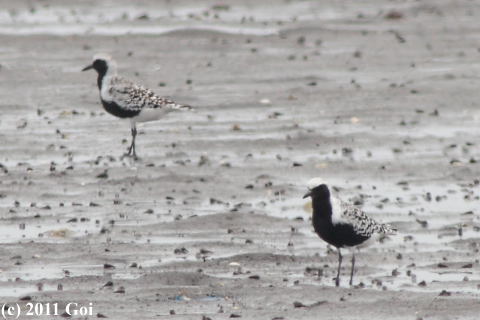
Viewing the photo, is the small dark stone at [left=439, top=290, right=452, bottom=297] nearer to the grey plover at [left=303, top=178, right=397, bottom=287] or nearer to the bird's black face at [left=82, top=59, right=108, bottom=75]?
the grey plover at [left=303, top=178, right=397, bottom=287]

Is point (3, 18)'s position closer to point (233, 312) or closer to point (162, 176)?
point (162, 176)

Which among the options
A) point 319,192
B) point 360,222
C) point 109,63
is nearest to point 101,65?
point 109,63

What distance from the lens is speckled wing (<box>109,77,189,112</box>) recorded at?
50.4ft

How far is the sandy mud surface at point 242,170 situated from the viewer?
29.6 ft

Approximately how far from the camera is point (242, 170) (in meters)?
13.9

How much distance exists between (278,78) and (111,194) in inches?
339

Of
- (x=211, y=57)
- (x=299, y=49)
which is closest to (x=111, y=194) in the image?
(x=211, y=57)

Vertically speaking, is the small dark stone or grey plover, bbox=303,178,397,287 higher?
grey plover, bbox=303,178,397,287

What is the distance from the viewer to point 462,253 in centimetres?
1021

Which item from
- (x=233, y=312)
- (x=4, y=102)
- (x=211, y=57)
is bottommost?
(x=233, y=312)

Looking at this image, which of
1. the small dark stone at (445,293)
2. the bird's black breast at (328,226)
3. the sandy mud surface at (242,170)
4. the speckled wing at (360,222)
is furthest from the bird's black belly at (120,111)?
the small dark stone at (445,293)

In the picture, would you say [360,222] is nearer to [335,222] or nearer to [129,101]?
[335,222]

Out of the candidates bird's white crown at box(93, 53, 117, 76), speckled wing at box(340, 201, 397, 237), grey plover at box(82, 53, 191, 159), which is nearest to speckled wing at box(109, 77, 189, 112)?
grey plover at box(82, 53, 191, 159)

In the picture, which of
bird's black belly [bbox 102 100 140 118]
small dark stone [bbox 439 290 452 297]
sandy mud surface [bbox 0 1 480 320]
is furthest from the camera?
bird's black belly [bbox 102 100 140 118]
